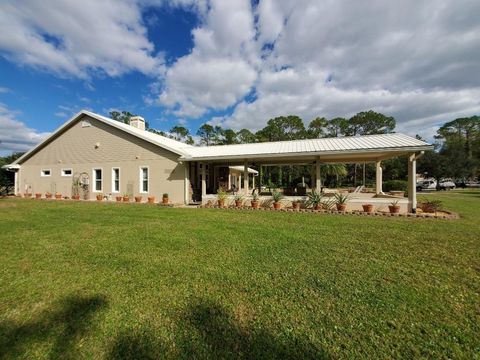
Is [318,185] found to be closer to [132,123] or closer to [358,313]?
[358,313]

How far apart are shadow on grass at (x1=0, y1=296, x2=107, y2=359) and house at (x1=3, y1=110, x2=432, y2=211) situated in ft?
35.1

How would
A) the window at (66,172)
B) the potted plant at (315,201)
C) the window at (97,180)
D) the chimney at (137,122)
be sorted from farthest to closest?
the chimney at (137,122), the window at (66,172), the window at (97,180), the potted plant at (315,201)

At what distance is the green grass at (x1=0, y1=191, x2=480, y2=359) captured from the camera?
2.47 meters

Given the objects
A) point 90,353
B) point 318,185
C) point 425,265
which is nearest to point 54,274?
point 90,353

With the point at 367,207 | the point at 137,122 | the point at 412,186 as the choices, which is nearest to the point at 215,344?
the point at 367,207

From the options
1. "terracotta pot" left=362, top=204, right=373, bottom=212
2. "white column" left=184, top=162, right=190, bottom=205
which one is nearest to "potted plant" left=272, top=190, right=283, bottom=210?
"terracotta pot" left=362, top=204, right=373, bottom=212

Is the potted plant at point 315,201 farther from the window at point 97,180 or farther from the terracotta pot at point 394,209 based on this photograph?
the window at point 97,180

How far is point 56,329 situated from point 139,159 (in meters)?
14.2

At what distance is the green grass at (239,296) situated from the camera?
2.47 m

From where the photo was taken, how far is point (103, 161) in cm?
1684

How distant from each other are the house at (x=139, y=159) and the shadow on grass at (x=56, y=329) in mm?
10696

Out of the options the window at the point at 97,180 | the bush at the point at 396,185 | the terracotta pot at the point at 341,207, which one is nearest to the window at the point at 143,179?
the window at the point at 97,180

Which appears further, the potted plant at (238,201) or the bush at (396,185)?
the bush at (396,185)

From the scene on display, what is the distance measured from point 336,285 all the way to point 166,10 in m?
13.7
